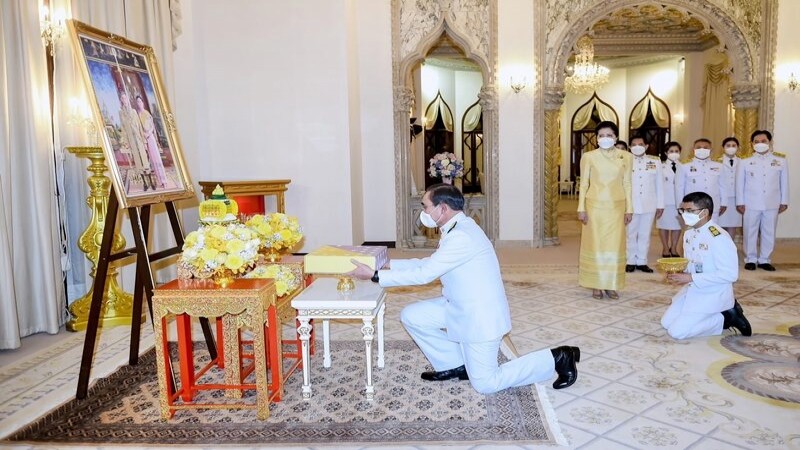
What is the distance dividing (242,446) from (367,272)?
1.11 meters

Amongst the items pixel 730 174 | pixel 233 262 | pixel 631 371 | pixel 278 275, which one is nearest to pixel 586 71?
pixel 730 174

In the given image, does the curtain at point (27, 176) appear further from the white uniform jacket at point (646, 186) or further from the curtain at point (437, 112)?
the curtain at point (437, 112)

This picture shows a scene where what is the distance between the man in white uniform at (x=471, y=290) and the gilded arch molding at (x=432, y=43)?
6028mm

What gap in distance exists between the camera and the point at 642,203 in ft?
23.6

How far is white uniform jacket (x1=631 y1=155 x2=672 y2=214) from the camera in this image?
720 centimetres

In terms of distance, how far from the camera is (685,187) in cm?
776

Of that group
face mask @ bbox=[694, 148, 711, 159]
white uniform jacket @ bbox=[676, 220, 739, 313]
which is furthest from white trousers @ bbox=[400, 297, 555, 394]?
face mask @ bbox=[694, 148, 711, 159]

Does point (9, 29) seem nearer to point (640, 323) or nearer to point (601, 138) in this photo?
point (601, 138)

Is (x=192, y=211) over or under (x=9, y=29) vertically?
under

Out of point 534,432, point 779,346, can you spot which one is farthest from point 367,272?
point 779,346

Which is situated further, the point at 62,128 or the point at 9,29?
the point at 62,128

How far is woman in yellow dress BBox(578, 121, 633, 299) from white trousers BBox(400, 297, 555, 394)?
2570 mm

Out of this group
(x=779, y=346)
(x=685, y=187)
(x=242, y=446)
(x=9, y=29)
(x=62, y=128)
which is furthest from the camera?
(x=685, y=187)

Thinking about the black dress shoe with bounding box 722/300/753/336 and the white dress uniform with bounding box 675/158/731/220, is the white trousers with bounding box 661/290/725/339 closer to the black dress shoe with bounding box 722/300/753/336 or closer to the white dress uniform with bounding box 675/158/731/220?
the black dress shoe with bounding box 722/300/753/336
